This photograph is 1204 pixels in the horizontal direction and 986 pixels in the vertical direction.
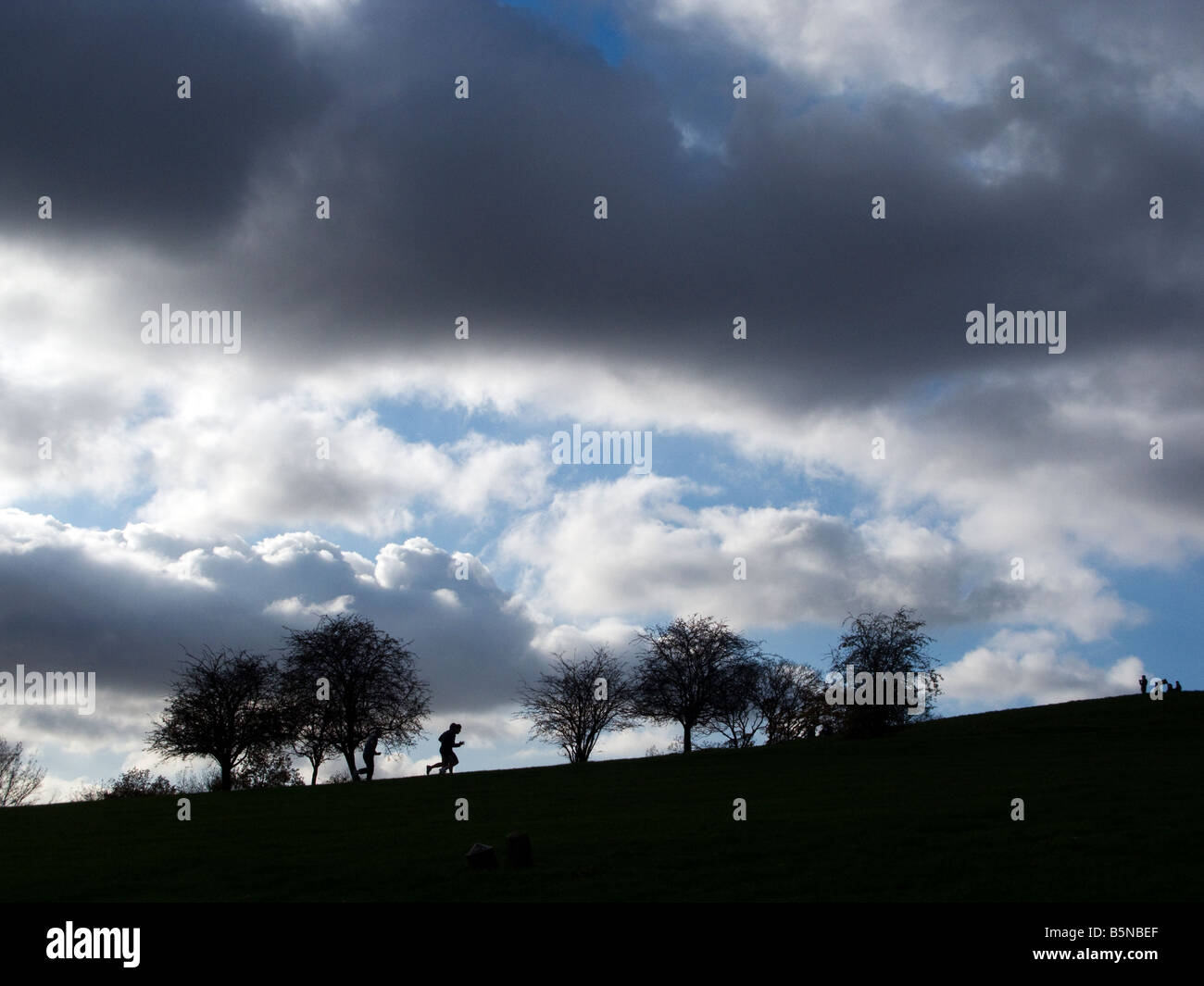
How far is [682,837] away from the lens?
28.9m

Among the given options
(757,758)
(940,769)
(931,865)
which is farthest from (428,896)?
(757,758)

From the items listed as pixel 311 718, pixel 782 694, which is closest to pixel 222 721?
pixel 311 718

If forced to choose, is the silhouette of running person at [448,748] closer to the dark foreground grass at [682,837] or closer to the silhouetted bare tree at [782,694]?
the dark foreground grass at [682,837]

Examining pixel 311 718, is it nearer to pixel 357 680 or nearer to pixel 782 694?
pixel 357 680

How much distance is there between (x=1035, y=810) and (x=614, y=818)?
12.0 m

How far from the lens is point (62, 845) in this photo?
33531 mm

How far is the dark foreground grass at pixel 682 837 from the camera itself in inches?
902

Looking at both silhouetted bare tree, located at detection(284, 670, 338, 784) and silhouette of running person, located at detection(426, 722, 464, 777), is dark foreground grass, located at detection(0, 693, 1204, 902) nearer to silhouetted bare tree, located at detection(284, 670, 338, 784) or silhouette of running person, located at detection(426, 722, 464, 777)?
silhouette of running person, located at detection(426, 722, 464, 777)

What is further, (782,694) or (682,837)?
(782,694)

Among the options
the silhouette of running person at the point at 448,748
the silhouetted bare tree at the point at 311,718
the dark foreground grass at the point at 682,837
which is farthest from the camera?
the silhouetted bare tree at the point at 311,718

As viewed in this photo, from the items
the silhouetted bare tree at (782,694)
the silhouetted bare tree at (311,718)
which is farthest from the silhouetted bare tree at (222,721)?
the silhouetted bare tree at (782,694)

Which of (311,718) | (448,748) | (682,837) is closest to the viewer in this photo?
(682,837)

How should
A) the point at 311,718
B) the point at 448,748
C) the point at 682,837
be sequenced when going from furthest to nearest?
the point at 311,718, the point at 448,748, the point at 682,837

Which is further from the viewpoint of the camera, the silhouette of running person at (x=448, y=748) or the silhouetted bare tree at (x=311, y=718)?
the silhouetted bare tree at (x=311, y=718)
